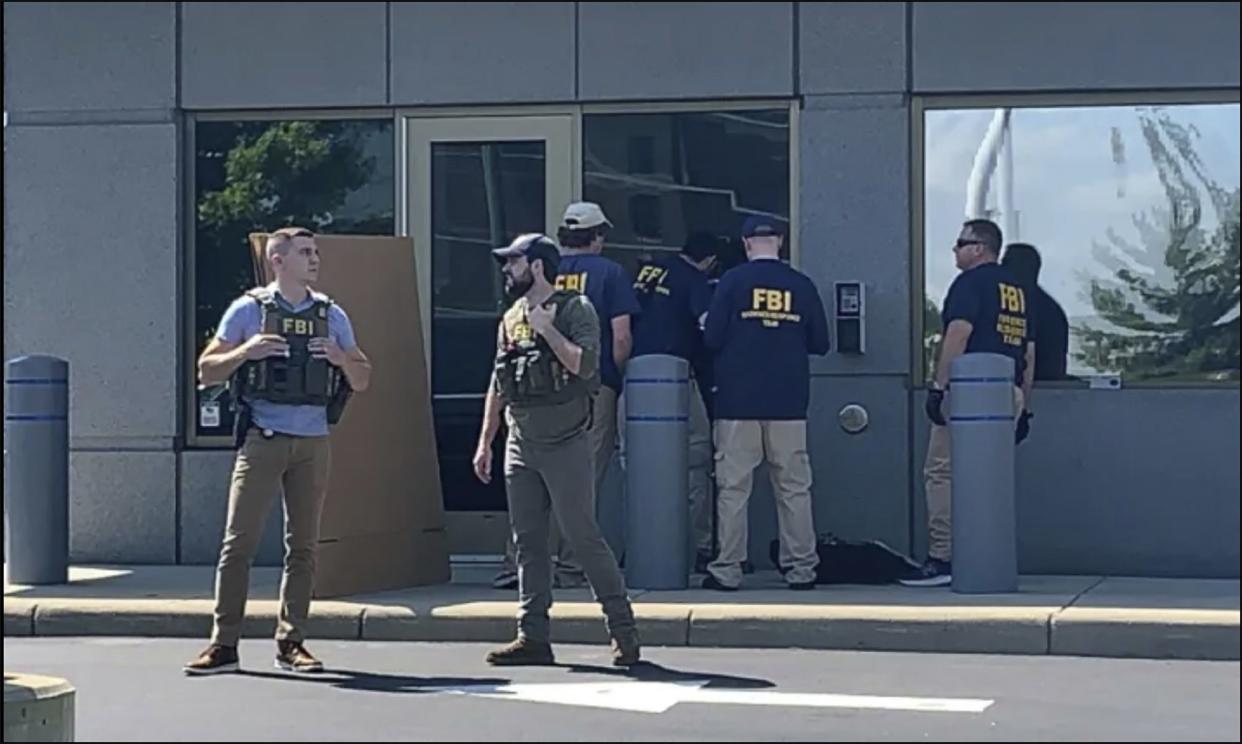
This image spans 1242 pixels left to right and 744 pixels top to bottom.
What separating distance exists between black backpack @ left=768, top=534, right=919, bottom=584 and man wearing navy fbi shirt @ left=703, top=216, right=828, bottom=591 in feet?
0.92

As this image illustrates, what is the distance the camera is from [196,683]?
8273 mm

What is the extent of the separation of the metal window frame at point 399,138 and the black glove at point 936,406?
1405 millimetres

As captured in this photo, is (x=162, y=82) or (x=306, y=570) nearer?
A: (x=306, y=570)

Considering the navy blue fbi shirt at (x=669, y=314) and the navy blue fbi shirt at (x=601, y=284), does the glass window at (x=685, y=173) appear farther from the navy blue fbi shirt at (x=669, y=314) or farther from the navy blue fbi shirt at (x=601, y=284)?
the navy blue fbi shirt at (x=601, y=284)

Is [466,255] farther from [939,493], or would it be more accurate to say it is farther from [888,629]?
[888,629]

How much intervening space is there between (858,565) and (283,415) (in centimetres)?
366

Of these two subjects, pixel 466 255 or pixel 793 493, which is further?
pixel 466 255

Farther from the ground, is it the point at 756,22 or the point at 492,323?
the point at 756,22

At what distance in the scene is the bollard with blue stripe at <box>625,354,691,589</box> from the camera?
33.7 feet

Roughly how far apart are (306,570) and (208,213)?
4.34 meters

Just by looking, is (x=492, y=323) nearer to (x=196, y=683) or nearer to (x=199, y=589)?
(x=199, y=589)

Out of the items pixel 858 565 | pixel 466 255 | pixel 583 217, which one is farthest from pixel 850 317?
pixel 466 255

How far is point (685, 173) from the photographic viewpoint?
11.7 metres

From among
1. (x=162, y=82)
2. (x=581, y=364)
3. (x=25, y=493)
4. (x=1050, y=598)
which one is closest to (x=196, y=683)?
(x=581, y=364)
